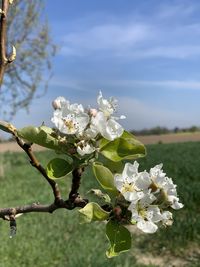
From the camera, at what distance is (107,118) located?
4.26 feet

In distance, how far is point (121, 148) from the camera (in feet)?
4.29

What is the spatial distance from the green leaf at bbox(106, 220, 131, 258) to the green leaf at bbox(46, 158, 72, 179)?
15 centimetres

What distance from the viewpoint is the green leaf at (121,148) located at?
4.28ft

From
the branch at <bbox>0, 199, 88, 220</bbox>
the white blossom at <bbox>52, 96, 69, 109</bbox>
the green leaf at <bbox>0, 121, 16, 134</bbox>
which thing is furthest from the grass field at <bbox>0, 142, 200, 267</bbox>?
the white blossom at <bbox>52, 96, 69, 109</bbox>

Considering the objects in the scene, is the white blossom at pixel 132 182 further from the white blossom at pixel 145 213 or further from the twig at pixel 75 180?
the twig at pixel 75 180

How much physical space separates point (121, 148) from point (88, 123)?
0.31ft

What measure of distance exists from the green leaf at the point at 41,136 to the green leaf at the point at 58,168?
0.15 feet

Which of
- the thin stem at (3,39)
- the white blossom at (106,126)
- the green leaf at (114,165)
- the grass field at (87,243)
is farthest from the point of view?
the grass field at (87,243)

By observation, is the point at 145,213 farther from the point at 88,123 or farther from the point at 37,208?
the point at 37,208

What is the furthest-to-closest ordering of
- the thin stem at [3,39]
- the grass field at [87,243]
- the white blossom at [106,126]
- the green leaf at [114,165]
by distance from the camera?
the grass field at [87,243] → the thin stem at [3,39] → the green leaf at [114,165] → the white blossom at [106,126]

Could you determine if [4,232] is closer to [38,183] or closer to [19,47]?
[38,183]

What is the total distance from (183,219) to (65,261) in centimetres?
212

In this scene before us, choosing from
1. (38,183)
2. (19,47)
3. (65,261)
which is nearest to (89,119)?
(65,261)

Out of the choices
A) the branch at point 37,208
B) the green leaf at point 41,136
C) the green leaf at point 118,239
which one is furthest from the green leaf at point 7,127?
the green leaf at point 118,239
